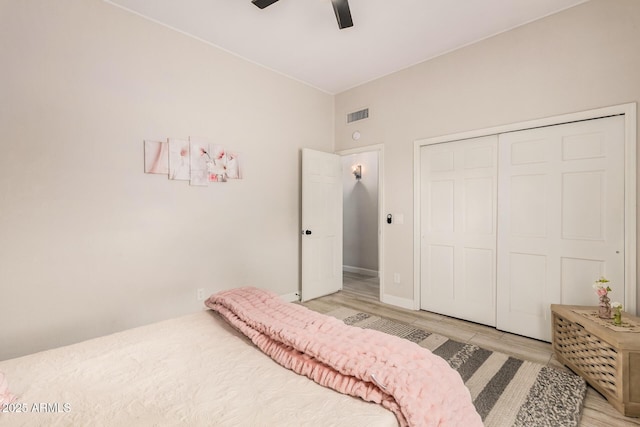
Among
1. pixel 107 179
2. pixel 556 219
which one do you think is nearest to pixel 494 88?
pixel 556 219

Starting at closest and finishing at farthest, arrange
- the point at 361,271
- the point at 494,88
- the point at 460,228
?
1. the point at 494,88
2. the point at 460,228
3. the point at 361,271

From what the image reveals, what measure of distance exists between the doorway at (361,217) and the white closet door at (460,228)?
1.83 metres

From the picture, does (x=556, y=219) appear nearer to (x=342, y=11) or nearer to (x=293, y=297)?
(x=342, y=11)

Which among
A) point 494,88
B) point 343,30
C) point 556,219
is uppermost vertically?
point 343,30

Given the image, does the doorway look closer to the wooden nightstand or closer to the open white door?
the open white door

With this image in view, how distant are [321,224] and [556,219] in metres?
2.56

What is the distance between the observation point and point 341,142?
4.34m

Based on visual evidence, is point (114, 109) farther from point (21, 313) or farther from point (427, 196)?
point (427, 196)

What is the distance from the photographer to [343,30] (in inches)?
111

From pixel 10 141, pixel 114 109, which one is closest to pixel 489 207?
pixel 114 109

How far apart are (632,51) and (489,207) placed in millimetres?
1571

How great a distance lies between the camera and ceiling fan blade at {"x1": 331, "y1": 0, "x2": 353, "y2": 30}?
6.86 feet

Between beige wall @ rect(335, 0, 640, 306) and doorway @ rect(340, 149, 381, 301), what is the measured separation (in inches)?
56.6

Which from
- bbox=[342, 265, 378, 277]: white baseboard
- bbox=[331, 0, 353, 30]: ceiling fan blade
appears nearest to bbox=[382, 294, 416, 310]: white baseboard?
bbox=[342, 265, 378, 277]: white baseboard
